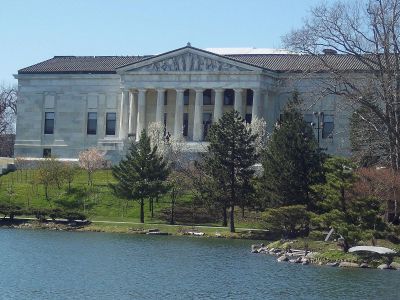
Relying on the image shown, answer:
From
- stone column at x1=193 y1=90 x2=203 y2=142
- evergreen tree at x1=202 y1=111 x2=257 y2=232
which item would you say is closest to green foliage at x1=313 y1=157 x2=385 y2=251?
evergreen tree at x1=202 y1=111 x2=257 y2=232

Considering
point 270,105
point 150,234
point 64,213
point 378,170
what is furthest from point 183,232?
point 270,105

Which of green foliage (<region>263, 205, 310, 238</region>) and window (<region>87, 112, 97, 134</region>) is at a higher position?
window (<region>87, 112, 97, 134</region>)

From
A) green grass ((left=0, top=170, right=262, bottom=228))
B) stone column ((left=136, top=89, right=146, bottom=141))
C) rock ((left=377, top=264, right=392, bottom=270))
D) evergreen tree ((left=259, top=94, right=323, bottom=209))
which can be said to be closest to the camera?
rock ((left=377, top=264, right=392, bottom=270))

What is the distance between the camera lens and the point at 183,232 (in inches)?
3302

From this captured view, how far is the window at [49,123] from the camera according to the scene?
141125 millimetres

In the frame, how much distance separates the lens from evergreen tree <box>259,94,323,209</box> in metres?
81.4

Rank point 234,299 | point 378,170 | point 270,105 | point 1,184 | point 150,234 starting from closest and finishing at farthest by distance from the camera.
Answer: point 234,299 < point 378,170 < point 150,234 < point 1,184 < point 270,105

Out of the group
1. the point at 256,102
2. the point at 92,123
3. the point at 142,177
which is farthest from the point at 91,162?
the point at 92,123

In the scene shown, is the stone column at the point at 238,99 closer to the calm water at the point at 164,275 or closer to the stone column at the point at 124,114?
the stone column at the point at 124,114

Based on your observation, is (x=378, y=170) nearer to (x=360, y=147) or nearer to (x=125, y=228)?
(x=360, y=147)

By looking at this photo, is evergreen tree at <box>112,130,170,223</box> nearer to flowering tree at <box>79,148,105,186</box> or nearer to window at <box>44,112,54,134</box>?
flowering tree at <box>79,148,105,186</box>

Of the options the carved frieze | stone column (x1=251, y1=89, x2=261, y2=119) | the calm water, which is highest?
the carved frieze

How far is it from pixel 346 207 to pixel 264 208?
18672 millimetres

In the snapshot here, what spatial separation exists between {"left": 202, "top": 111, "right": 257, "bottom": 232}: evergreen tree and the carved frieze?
4171cm
